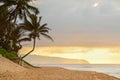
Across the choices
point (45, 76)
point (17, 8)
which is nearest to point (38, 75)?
point (45, 76)

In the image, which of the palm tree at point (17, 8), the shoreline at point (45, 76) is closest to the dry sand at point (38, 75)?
the shoreline at point (45, 76)

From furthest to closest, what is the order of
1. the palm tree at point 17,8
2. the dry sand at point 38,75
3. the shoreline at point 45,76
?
the palm tree at point 17,8, the dry sand at point 38,75, the shoreline at point 45,76

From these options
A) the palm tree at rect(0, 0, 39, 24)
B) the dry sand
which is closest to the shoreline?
the dry sand

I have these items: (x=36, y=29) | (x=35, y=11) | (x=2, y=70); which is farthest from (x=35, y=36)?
(x=2, y=70)

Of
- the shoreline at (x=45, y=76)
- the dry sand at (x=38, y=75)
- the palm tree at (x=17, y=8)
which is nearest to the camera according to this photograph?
the shoreline at (x=45, y=76)

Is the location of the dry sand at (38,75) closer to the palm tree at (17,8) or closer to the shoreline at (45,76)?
the shoreline at (45,76)

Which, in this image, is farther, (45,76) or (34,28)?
(34,28)

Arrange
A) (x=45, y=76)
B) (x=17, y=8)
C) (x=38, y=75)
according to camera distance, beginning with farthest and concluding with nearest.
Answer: (x=17, y=8)
(x=38, y=75)
(x=45, y=76)

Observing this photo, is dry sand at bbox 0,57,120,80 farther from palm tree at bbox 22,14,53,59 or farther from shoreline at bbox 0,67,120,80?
palm tree at bbox 22,14,53,59

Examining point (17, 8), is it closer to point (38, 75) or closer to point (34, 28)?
point (34, 28)

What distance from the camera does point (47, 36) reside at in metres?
56.1

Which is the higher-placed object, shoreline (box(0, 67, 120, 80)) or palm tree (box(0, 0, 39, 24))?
palm tree (box(0, 0, 39, 24))

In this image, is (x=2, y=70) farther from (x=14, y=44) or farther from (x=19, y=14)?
(x=14, y=44)

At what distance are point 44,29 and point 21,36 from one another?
4.46 meters
